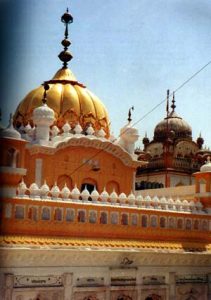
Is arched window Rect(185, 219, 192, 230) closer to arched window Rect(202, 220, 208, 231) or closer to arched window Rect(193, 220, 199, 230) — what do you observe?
arched window Rect(193, 220, 199, 230)

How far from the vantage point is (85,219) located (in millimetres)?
8992

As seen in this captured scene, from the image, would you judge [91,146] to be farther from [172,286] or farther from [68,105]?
[172,286]

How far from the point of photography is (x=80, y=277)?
8.64 metres

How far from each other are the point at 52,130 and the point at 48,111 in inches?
27.0

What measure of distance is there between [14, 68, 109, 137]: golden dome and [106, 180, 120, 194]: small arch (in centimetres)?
152

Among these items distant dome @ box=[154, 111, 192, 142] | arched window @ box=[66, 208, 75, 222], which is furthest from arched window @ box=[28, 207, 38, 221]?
distant dome @ box=[154, 111, 192, 142]

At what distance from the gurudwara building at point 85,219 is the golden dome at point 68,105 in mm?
26

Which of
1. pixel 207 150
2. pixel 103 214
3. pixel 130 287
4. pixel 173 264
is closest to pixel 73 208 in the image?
pixel 103 214

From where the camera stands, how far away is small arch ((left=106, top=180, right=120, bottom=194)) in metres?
11.6

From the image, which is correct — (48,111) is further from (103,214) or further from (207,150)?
(207,150)

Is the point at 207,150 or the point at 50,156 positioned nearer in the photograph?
the point at 50,156

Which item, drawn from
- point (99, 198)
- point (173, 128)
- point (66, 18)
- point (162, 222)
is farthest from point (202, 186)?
point (173, 128)

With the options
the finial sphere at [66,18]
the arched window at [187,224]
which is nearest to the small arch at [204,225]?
the arched window at [187,224]

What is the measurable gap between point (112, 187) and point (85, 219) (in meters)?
2.78
